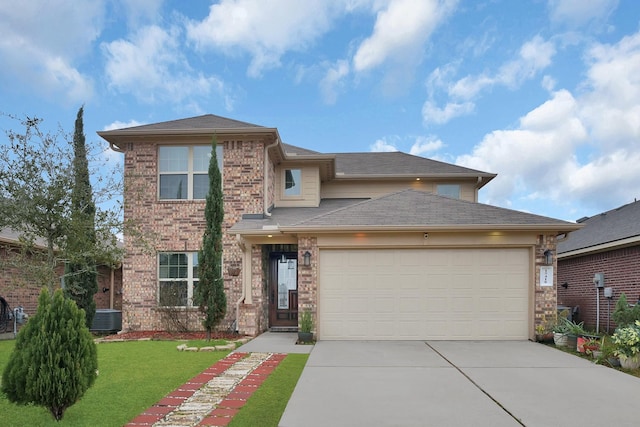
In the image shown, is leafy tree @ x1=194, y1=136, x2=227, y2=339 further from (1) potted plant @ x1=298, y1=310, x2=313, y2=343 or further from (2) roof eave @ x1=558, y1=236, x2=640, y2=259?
(2) roof eave @ x1=558, y1=236, x2=640, y2=259

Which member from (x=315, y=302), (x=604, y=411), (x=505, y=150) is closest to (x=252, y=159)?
(x=315, y=302)

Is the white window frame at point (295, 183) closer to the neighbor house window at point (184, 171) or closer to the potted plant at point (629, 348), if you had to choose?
the neighbor house window at point (184, 171)

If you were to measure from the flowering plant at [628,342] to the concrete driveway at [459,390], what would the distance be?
468mm

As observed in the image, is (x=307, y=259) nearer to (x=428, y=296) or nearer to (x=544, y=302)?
(x=428, y=296)

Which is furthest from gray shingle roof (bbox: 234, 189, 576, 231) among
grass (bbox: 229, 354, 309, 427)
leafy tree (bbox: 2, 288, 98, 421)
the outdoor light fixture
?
leafy tree (bbox: 2, 288, 98, 421)

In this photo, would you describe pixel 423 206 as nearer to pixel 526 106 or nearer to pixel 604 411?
pixel 604 411

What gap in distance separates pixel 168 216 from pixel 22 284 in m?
4.45

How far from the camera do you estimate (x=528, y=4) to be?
40.2 ft

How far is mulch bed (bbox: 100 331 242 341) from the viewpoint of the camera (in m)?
10.9

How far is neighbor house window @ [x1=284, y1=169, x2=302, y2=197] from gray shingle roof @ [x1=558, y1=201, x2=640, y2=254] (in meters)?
7.78

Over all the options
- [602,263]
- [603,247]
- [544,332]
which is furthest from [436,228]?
[602,263]

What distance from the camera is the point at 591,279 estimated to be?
13.2m

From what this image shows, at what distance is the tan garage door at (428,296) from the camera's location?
10.2m

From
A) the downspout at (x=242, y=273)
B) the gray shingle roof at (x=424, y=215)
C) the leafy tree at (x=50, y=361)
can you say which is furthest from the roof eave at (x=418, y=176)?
the leafy tree at (x=50, y=361)
